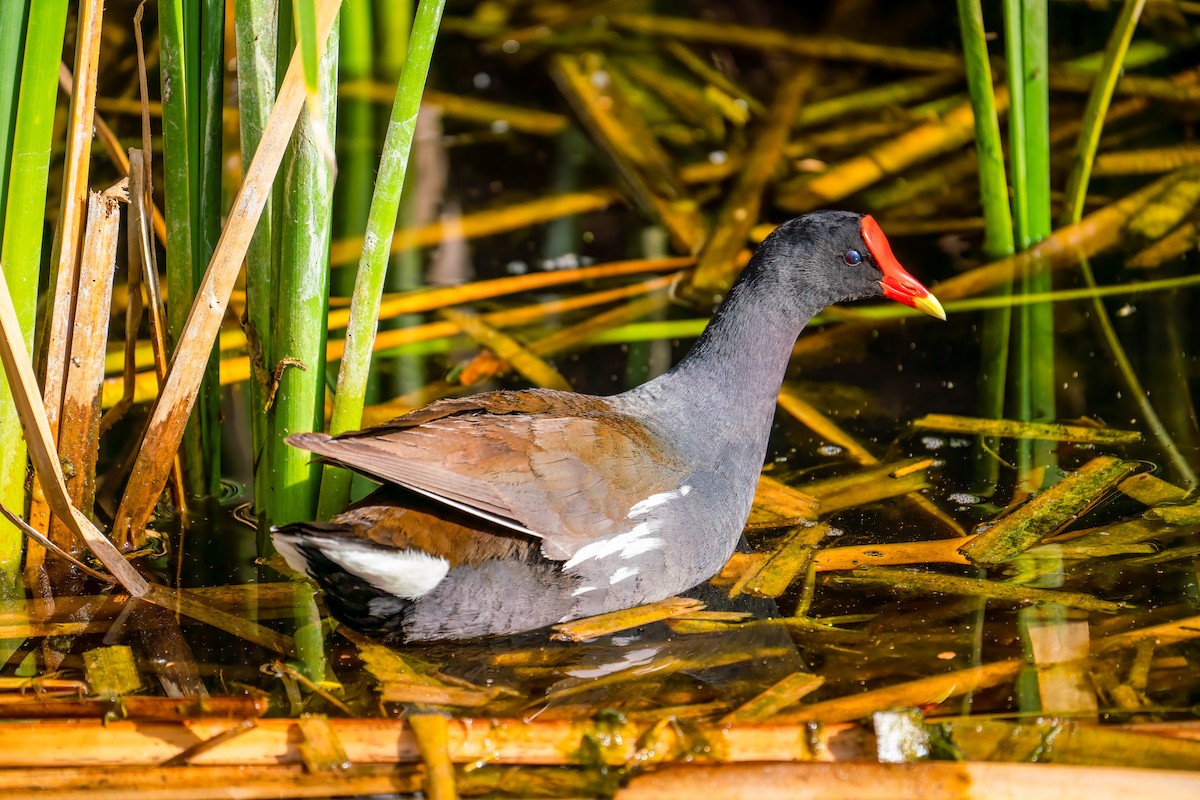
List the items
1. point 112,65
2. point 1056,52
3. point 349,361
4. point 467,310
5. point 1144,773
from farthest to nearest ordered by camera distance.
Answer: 1. point 1056,52
2. point 112,65
3. point 467,310
4. point 349,361
5. point 1144,773

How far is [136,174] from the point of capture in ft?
10.4

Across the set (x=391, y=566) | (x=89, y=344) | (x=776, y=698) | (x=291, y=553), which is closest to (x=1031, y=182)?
(x=776, y=698)

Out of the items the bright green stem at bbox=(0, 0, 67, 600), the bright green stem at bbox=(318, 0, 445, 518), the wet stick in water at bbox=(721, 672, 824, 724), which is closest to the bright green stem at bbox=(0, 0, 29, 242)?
the bright green stem at bbox=(0, 0, 67, 600)

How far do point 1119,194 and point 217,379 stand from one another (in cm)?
389

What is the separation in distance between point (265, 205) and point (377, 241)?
1.09 ft

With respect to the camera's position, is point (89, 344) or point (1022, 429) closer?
point (89, 344)

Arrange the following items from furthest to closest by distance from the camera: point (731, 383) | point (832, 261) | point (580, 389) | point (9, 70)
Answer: point (580, 389) < point (832, 261) < point (731, 383) < point (9, 70)

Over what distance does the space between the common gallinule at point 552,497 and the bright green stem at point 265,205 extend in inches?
16.7

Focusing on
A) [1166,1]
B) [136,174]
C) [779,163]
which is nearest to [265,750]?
[136,174]

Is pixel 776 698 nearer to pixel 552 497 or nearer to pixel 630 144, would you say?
pixel 552 497

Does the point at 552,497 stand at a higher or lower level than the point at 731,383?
lower

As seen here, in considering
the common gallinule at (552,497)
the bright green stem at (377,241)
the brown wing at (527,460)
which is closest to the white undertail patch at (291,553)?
the common gallinule at (552,497)

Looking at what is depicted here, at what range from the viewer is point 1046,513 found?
3.41m

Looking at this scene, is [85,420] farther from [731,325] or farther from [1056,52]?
[1056,52]
